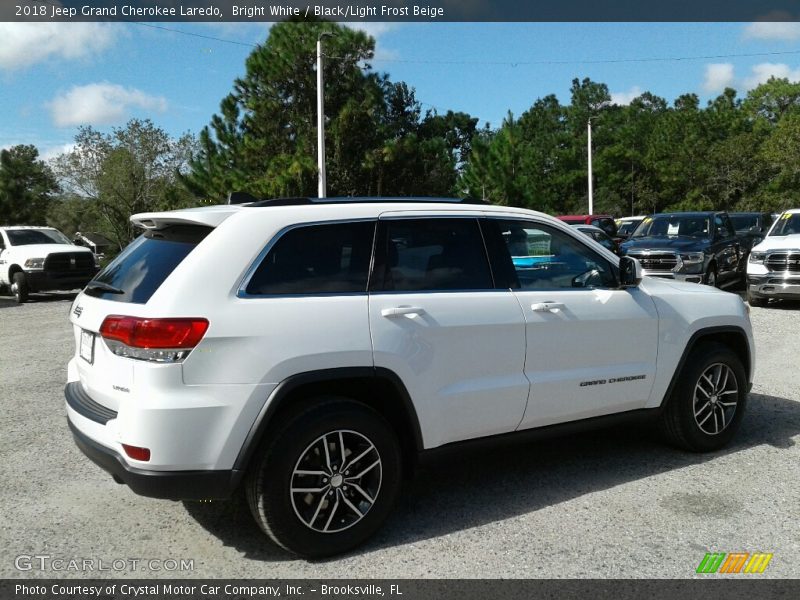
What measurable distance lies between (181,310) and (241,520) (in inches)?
58.1

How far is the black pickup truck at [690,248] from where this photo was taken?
47.7 feet

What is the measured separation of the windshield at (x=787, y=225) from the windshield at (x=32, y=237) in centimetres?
1687

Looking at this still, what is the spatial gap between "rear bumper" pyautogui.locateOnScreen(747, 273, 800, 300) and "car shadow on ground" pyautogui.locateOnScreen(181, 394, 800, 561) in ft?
25.6

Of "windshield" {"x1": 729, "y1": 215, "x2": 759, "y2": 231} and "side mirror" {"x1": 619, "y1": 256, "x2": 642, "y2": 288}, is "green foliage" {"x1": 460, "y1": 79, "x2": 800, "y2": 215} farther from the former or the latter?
"side mirror" {"x1": 619, "y1": 256, "x2": 642, "y2": 288}

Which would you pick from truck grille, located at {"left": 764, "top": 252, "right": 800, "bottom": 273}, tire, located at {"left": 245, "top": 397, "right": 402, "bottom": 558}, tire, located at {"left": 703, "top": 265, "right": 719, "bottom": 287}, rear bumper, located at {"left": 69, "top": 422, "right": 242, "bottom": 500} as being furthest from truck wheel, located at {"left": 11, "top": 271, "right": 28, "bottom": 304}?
tire, located at {"left": 245, "top": 397, "right": 402, "bottom": 558}

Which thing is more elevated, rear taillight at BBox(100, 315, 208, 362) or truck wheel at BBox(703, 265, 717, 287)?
rear taillight at BBox(100, 315, 208, 362)

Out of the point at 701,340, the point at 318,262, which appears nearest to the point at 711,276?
the point at 701,340

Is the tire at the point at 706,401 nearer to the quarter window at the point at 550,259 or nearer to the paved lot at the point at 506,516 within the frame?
the paved lot at the point at 506,516

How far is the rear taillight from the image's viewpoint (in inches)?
134

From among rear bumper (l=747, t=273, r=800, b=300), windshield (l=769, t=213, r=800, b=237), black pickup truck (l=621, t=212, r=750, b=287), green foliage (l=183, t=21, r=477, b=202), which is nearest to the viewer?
rear bumper (l=747, t=273, r=800, b=300)

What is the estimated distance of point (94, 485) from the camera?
484 centimetres
